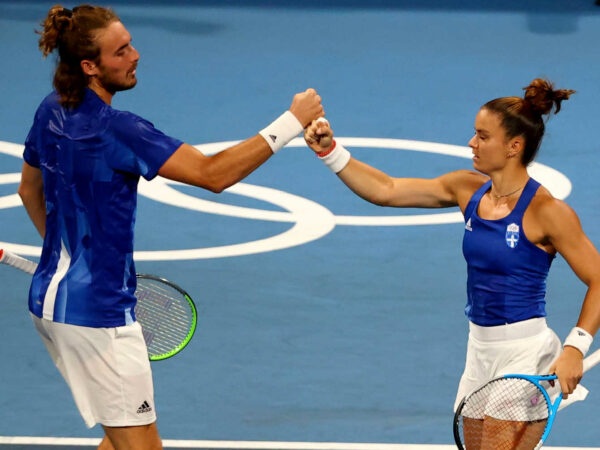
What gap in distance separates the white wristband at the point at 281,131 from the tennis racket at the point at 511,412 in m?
1.26

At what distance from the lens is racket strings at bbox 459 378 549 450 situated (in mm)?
6047

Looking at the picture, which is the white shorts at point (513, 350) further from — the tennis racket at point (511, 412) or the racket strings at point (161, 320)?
the racket strings at point (161, 320)

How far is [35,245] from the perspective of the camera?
35.9ft

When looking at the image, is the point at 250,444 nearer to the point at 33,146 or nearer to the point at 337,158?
the point at 337,158

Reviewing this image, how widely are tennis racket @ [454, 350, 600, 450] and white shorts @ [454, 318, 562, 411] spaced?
109 millimetres

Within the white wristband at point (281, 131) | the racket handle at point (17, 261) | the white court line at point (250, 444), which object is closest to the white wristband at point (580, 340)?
the white wristband at point (281, 131)

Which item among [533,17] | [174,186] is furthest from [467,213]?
[533,17]

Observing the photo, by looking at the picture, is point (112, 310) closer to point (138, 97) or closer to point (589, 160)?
point (589, 160)

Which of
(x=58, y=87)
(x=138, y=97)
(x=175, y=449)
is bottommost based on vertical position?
(x=175, y=449)

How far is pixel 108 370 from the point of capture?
599 cm

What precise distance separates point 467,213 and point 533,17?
12.3m

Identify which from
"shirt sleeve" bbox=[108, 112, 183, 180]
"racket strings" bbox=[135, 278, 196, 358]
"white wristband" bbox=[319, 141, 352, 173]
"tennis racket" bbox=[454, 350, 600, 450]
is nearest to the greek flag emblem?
"tennis racket" bbox=[454, 350, 600, 450]

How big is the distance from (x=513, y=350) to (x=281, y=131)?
1328 millimetres

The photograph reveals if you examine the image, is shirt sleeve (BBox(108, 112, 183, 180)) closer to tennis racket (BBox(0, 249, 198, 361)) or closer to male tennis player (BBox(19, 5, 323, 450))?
male tennis player (BBox(19, 5, 323, 450))
